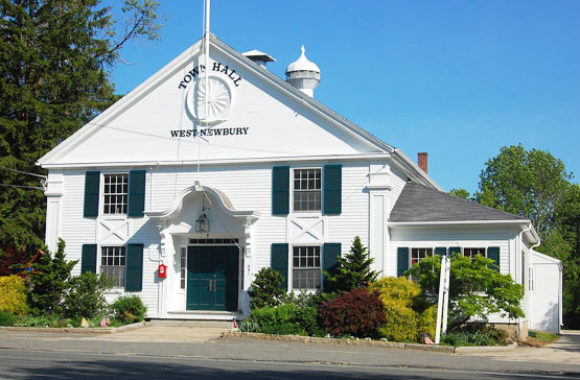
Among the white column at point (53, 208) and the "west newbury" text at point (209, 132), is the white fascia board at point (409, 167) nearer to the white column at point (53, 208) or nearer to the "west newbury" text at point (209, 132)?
the "west newbury" text at point (209, 132)

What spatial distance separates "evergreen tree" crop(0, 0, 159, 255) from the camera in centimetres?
2945

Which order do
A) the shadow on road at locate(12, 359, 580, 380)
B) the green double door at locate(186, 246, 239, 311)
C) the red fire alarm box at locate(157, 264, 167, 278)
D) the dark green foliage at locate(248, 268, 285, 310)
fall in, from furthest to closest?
the green double door at locate(186, 246, 239, 311), the red fire alarm box at locate(157, 264, 167, 278), the dark green foliage at locate(248, 268, 285, 310), the shadow on road at locate(12, 359, 580, 380)

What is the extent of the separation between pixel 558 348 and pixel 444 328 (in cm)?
365

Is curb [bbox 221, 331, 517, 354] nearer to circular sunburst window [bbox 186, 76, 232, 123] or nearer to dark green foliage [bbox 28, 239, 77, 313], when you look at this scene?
dark green foliage [bbox 28, 239, 77, 313]

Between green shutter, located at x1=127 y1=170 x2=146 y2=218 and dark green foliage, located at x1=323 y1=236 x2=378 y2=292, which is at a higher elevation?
green shutter, located at x1=127 y1=170 x2=146 y2=218

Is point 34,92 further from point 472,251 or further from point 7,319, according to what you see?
point 472,251

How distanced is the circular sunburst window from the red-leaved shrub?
24.9ft

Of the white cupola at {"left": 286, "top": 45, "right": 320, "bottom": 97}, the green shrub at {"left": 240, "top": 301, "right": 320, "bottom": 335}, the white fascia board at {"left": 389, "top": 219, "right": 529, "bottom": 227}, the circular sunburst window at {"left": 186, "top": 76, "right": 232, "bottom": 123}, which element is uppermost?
the white cupola at {"left": 286, "top": 45, "right": 320, "bottom": 97}

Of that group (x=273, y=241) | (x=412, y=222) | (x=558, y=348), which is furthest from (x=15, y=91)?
(x=558, y=348)

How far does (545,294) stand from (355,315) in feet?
49.0

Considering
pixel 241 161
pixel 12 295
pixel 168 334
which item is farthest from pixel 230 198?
pixel 12 295

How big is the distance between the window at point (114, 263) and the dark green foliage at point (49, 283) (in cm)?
→ 117

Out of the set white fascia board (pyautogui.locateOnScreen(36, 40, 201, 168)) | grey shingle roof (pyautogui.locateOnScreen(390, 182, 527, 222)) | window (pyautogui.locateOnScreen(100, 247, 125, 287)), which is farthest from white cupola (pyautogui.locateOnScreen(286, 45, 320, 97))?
window (pyautogui.locateOnScreen(100, 247, 125, 287))

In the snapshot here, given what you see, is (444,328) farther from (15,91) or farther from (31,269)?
(15,91)
